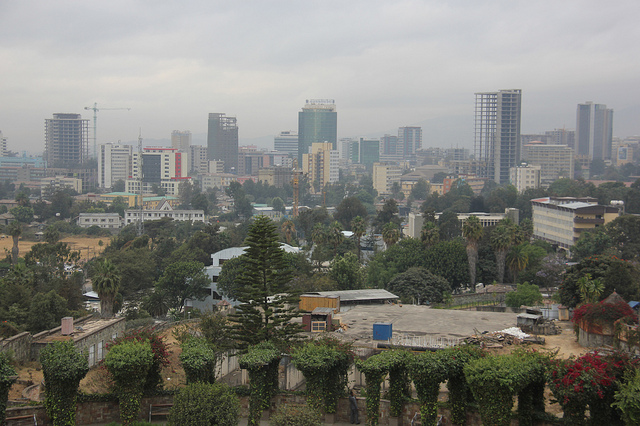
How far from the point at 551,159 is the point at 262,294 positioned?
16465 centimetres

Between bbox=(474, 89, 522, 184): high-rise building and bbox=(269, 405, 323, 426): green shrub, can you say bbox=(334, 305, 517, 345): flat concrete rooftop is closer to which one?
bbox=(269, 405, 323, 426): green shrub

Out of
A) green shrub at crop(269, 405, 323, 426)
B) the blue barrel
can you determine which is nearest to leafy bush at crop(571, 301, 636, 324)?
the blue barrel

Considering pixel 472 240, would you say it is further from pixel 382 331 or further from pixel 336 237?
pixel 382 331

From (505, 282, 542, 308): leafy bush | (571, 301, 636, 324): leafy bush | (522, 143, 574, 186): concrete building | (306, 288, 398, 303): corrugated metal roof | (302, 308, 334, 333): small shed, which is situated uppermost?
(522, 143, 574, 186): concrete building

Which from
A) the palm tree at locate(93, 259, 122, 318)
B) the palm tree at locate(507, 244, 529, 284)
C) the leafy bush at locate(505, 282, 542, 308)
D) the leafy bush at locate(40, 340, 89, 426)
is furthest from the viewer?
the palm tree at locate(507, 244, 529, 284)

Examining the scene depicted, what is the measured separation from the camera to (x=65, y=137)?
198 meters

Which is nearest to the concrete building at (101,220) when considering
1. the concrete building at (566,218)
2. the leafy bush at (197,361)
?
the concrete building at (566,218)

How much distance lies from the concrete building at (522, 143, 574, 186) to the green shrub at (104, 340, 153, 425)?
165691 mm

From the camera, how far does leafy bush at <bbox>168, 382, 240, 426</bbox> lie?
14.8 meters

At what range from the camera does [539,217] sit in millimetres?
75562

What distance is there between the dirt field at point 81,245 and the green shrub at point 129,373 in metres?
50.6

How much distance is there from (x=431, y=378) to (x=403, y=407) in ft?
5.24

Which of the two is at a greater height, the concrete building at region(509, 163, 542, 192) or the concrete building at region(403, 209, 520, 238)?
the concrete building at region(509, 163, 542, 192)

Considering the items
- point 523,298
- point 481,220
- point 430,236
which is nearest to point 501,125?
point 481,220
